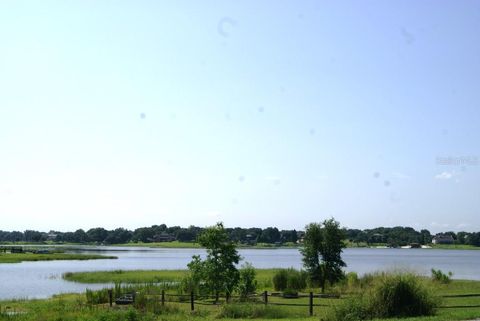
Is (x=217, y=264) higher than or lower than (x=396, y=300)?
higher

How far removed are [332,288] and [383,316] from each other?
16531 millimetres

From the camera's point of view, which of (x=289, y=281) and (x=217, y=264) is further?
(x=289, y=281)

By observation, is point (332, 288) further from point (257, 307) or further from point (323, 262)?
point (257, 307)

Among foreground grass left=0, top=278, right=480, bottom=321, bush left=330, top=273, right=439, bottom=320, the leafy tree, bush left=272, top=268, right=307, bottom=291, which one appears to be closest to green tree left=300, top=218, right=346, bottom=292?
bush left=272, top=268, right=307, bottom=291

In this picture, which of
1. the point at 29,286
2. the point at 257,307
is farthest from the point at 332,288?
the point at 29,286

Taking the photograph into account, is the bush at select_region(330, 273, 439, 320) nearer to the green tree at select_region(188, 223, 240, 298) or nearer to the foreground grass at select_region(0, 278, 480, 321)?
the foreground grass at select_region(0, 278, 480, 321)

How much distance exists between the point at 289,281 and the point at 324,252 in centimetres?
331

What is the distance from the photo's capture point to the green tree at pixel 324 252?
3931 centimetres

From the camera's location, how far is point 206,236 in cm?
3400

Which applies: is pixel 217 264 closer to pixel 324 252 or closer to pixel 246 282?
pixel 246 282

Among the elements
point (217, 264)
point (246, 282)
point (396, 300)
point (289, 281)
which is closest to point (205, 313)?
point (217, 264)

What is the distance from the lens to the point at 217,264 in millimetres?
33625

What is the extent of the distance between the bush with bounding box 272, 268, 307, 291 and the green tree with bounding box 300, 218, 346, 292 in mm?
847

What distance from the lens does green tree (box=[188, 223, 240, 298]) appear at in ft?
109
